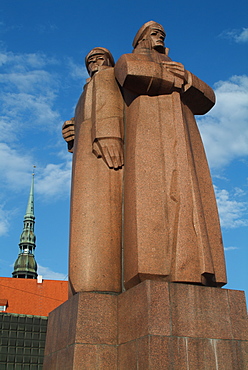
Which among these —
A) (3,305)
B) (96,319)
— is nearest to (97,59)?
(96,319)

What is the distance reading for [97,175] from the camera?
7660 mm

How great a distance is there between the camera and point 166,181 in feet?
22.9

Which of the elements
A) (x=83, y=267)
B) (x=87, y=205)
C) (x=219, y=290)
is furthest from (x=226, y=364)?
(x=87, y=205)

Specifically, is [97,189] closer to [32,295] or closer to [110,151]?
[110,151]

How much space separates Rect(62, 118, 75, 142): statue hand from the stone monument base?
13.8ft

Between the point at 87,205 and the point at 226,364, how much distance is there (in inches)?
131

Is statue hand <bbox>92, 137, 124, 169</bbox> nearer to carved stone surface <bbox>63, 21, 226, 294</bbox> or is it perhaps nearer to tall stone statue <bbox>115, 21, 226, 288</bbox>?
carved stone surface <bbox>63, 21, 226, 294</bbox>

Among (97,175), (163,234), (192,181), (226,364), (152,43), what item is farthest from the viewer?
(152,43)

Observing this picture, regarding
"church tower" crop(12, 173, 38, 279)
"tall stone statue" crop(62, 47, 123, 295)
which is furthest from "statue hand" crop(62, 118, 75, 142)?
"church tower" crop(12, 173, 38, 279)

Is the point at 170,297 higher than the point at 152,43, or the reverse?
the point at 152,43

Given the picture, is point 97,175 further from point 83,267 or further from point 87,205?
point 83,267

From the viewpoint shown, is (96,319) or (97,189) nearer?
(96,319)

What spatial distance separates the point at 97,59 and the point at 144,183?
4.07 meters

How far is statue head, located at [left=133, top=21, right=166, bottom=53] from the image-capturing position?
8945 mm
